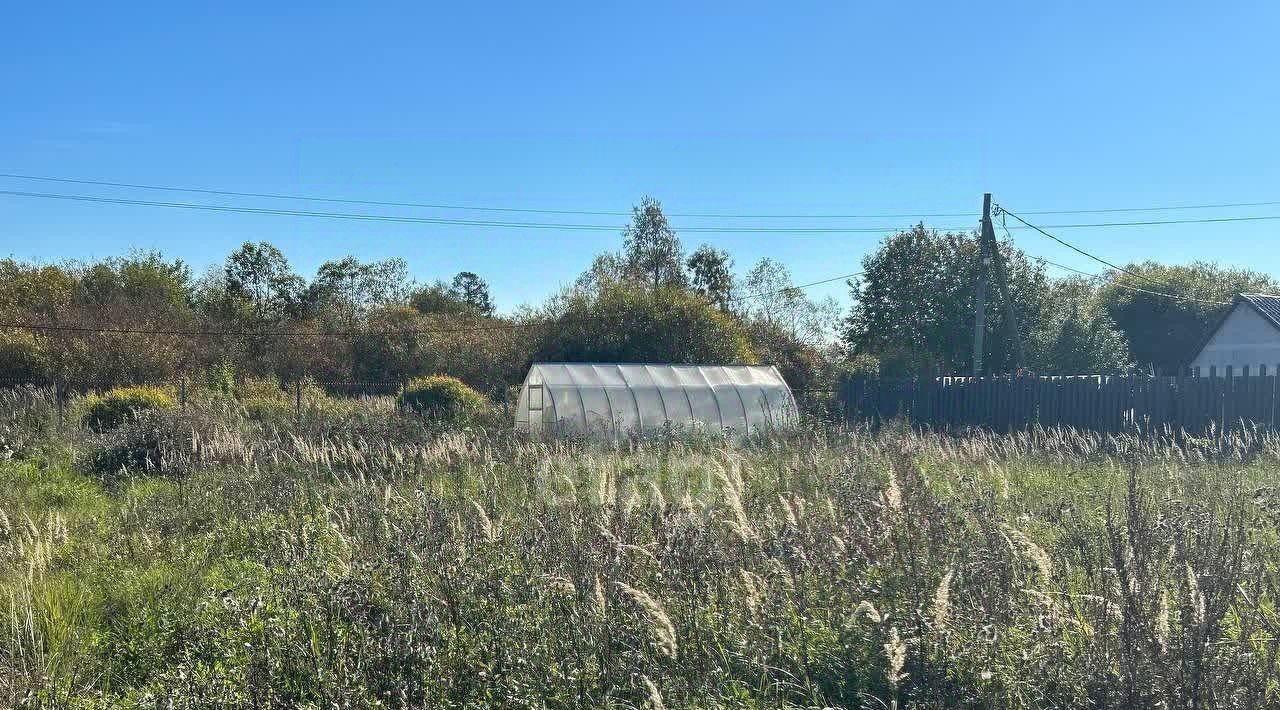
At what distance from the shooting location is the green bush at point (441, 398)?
20484 millimetres

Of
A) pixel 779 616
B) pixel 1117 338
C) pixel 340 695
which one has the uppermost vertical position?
pixel 1117 338

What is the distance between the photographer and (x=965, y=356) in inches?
1339

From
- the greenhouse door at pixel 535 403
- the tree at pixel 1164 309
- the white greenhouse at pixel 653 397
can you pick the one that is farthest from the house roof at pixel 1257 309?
the greenhouse door at pixel 535 403

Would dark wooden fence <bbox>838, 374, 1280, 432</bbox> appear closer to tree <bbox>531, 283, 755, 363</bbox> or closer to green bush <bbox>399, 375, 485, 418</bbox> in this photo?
tree <bbox>531, 283, 755, 363</bbox>

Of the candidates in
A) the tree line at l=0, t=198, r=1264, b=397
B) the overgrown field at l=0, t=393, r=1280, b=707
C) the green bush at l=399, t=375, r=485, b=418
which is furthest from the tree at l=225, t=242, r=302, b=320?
the overgrown field at l=0, t=393, r=1280, b=707

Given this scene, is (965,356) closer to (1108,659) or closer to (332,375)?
(332,375)

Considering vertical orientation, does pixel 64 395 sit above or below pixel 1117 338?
below

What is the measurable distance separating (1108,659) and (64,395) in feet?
83.3

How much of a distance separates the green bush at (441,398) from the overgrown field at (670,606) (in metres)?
12.8

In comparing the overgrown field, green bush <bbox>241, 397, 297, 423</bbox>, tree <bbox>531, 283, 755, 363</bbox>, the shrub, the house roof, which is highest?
the house roof

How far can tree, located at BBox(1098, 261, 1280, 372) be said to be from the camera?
48.1m

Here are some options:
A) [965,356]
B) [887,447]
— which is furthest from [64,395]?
[965,356]

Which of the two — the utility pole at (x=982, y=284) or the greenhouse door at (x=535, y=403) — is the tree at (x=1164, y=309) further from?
the greenhouse door at (x=535, y=403)

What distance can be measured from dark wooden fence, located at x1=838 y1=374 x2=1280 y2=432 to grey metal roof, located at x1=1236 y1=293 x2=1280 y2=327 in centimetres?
1605
